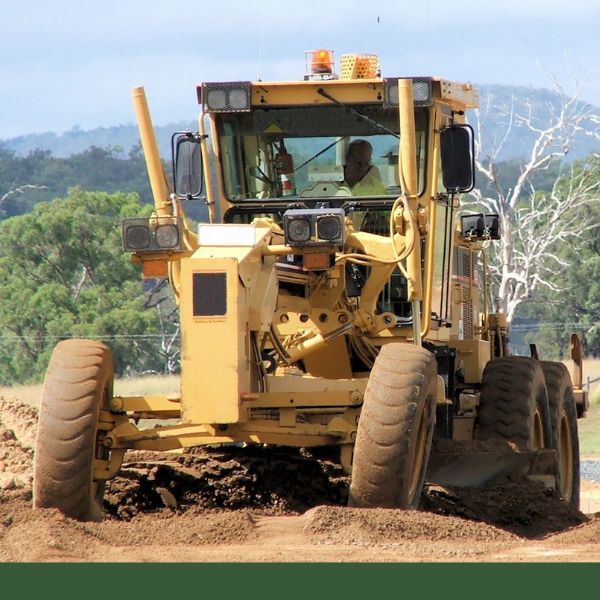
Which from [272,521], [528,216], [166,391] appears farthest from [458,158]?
[528,216]

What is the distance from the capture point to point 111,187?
4579 inches

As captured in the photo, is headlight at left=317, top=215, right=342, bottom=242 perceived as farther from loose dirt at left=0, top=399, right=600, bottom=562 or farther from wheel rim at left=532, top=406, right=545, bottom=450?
wheel rim at left=532, top=406, right=545, bottom=450

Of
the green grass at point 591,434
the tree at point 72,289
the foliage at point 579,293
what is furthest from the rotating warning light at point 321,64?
the foliage at point 579,293

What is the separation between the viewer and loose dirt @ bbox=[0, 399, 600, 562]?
33.5 feet

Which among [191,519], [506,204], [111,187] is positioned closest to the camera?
[191,519]

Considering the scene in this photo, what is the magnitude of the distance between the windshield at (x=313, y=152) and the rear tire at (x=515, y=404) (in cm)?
209

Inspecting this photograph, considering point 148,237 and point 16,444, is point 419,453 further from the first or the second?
point 16,444

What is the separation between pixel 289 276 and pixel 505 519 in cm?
235

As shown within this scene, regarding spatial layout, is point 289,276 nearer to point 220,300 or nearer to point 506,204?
point 220,300

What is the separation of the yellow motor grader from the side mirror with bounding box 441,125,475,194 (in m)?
0.01

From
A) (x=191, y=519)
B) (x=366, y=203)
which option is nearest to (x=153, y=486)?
(x=191, y=519)

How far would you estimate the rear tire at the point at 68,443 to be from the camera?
11547 mm

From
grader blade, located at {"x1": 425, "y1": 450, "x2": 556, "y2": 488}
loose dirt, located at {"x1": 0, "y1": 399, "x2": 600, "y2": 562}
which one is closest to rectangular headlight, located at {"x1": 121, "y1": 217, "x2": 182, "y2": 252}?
loose dirt, located at {"x1": 0, "y1": 399, "x2": 600, "y2": 562}

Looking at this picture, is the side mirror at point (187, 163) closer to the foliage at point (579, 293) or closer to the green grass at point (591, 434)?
the green grass at point (591, 434)
